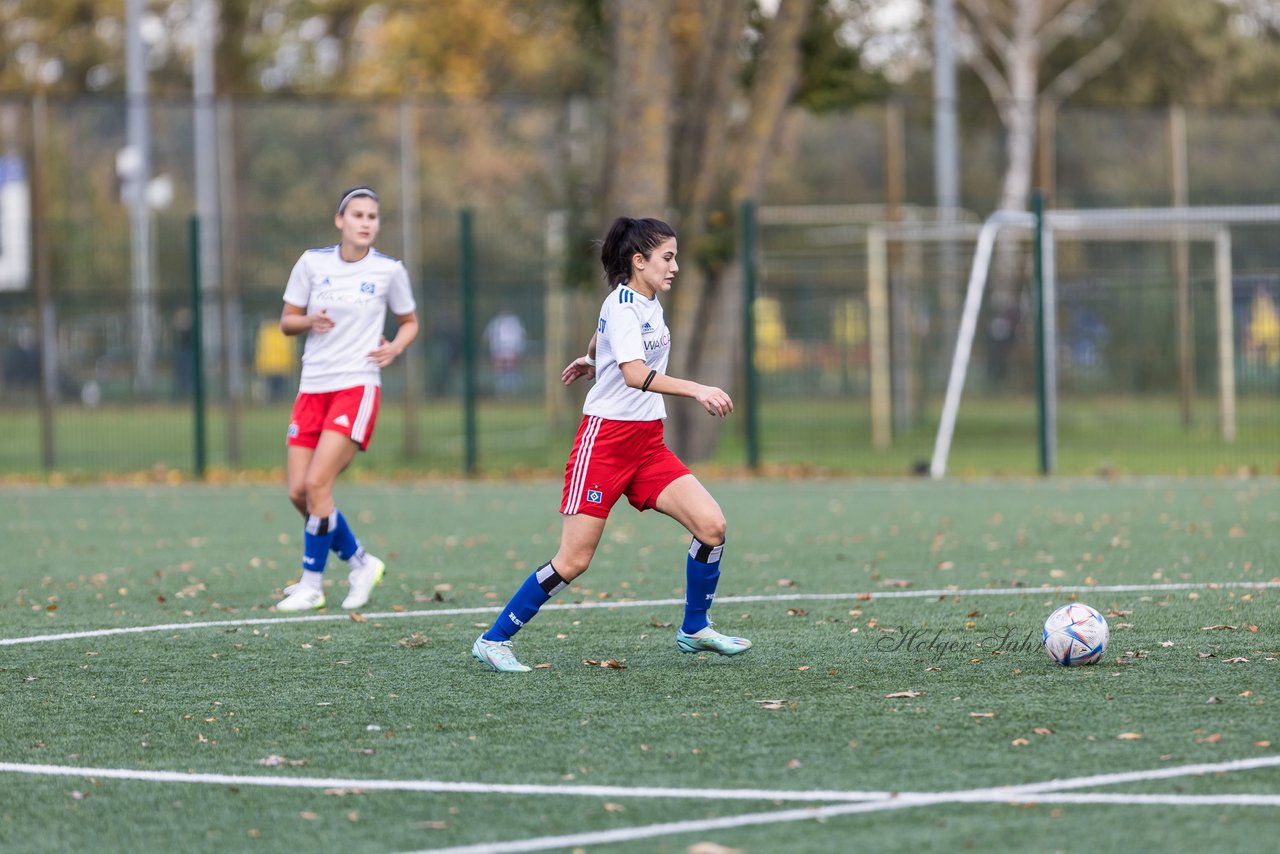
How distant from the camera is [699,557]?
23.1 ft

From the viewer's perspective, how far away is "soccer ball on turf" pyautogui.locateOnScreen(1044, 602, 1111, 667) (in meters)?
6.52

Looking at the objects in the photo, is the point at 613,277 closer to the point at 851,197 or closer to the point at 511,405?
the point at 511,405

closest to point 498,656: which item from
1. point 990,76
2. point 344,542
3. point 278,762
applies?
point 278,762

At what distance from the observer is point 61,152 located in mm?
26281

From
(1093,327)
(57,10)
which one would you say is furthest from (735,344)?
(57,10)

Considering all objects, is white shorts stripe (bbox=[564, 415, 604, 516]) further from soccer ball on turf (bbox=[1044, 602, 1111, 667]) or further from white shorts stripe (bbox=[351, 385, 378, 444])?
white shorts stripe (bbox=[351, 385, 378, 444])

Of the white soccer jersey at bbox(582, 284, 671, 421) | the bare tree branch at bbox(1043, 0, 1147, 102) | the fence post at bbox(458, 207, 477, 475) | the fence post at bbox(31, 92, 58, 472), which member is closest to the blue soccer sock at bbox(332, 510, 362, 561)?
the white soccer jersey at bbox(582, 284, 671, 421)

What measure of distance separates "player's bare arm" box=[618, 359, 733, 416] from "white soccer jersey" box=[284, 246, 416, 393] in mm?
2690

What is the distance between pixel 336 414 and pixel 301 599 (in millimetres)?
956

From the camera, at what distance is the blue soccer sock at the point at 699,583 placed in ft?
23.0

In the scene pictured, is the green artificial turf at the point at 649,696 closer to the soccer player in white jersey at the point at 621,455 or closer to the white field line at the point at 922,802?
the white field line at the point at 922,802

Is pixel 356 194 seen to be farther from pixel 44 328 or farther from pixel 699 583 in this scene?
pixel 44 328

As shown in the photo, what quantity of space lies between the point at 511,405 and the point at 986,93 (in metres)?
20.6

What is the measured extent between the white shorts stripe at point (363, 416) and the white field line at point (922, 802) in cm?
475
